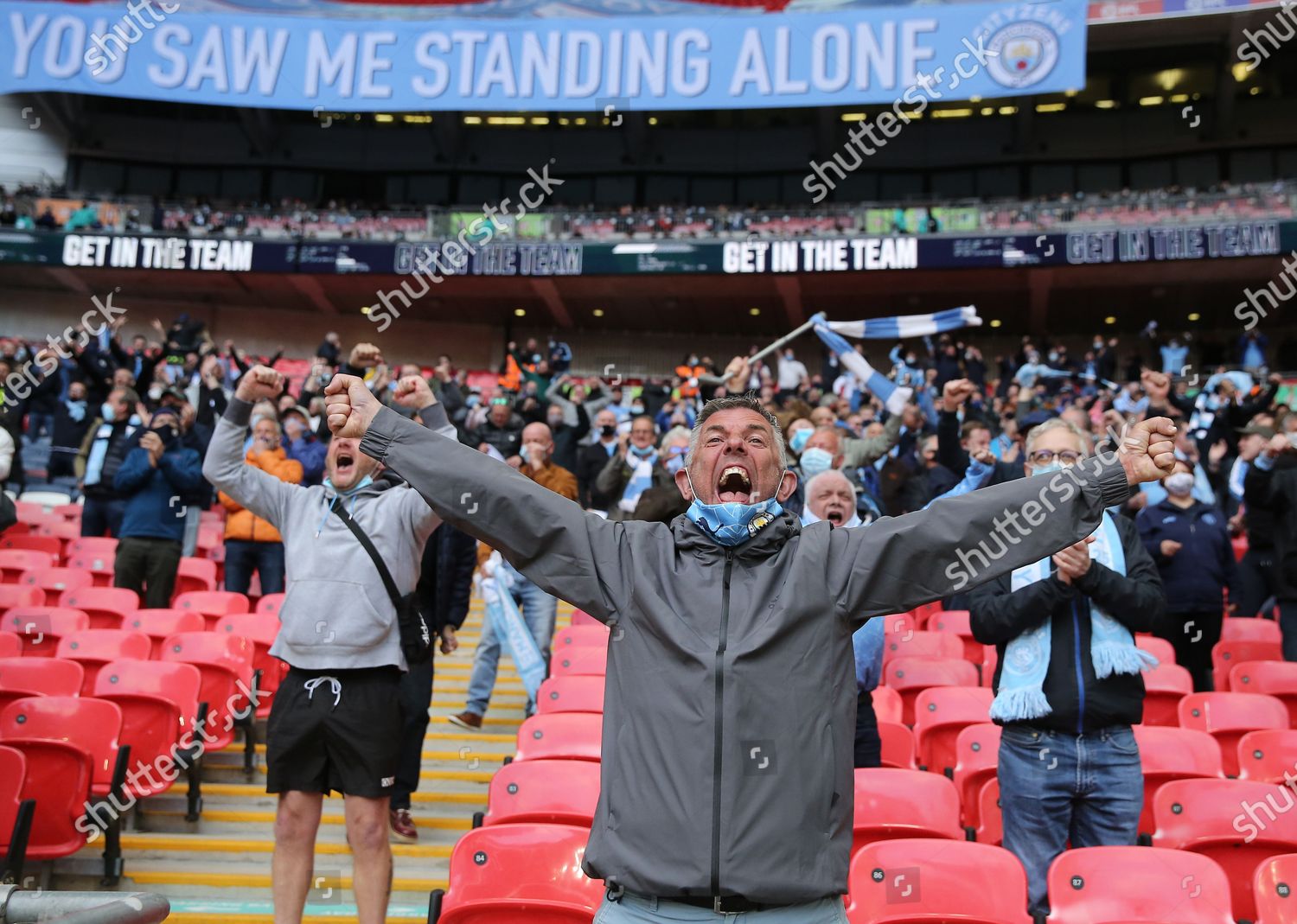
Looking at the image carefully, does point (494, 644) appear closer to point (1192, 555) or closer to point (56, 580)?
point (56, 580)

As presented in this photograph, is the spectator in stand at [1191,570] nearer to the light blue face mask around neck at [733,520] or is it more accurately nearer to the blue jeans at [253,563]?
the light blue face mask around neck at [733,520]

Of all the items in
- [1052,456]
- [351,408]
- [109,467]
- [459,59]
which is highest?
[459,59]

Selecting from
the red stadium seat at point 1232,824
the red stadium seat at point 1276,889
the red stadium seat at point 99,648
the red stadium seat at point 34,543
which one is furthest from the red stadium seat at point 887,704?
the red stadium seat at point 34,543

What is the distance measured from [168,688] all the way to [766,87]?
15.8m

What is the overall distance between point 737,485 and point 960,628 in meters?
4.51

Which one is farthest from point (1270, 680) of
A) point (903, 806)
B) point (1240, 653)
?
point (903, 806)

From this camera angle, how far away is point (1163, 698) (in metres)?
4.87

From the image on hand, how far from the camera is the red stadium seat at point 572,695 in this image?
455 centimetres

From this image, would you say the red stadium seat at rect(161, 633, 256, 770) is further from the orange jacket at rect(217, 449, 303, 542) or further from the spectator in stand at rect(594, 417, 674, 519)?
the spectator in stand at rect(594, 417, 674, 519)

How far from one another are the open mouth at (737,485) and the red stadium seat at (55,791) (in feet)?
10.1

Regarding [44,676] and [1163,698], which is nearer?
[44,676]

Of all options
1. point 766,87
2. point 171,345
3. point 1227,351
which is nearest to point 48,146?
point 171,345

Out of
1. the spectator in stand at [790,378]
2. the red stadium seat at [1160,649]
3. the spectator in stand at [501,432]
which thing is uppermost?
the spectator in stand at [790,378]

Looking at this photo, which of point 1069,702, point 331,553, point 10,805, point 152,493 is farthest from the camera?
point 152,493
